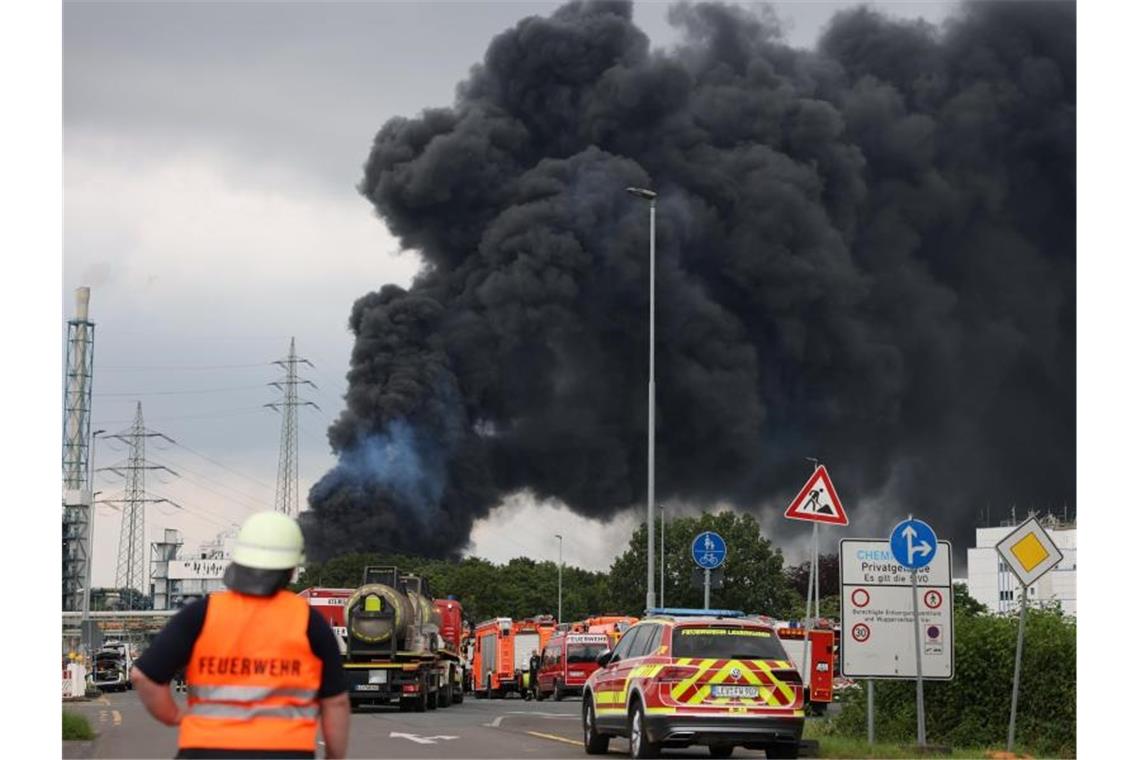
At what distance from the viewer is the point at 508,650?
54.3m

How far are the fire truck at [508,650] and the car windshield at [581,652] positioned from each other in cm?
577

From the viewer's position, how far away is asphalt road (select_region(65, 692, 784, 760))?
789 inches

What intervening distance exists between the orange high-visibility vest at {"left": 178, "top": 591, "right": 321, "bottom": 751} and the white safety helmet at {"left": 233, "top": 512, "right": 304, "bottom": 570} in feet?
0.44

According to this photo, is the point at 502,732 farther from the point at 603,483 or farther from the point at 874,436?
the point at 874,436

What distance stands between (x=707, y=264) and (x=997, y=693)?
64.2m

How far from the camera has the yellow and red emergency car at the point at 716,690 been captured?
59.3ft

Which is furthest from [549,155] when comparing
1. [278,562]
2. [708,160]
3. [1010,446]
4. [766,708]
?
[278,562]

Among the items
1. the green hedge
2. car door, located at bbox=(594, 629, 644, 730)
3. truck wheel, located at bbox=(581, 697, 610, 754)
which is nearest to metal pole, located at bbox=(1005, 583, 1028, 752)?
the green hedge

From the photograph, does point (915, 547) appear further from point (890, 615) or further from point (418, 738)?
point (418, 738)

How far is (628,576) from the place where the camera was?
91.5 metres

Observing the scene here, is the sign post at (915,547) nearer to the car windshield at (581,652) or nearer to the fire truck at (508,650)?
the car windshield at (581,652)

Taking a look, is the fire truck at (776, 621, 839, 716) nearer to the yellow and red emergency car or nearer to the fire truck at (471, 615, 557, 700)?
the fire truck at (471, 615, 557, 700)

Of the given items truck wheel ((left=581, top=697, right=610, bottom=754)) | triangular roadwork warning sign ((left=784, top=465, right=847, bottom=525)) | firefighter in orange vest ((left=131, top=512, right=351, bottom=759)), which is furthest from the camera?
triangular roadwork warning sign ((left=784, top=465, right=847, bottom=525))

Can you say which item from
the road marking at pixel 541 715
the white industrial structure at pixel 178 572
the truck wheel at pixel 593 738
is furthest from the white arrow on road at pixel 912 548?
the white industrial structure at pixel 178 572
